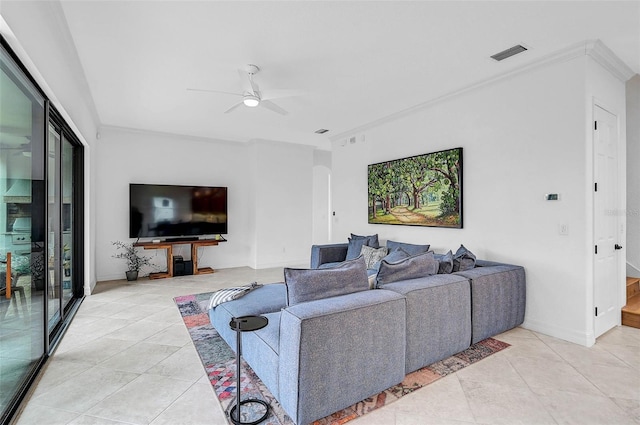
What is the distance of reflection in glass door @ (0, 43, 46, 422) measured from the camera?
1.98 meters

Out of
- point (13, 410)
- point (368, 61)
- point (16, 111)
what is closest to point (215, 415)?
point (13, 410)

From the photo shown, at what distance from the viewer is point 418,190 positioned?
445cm

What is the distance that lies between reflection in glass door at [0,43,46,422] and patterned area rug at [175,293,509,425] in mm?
1185

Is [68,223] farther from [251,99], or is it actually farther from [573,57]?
[573,57]

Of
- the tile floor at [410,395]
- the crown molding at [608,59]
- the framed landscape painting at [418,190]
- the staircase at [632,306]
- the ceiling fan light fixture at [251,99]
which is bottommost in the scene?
the tile floor at [410,395]

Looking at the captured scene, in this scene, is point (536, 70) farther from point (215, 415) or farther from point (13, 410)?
point (13, 410)

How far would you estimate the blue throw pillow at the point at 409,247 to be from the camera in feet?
13.5

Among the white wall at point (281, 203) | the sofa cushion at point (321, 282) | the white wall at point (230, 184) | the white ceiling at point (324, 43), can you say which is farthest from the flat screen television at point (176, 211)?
the sofa cushion at point (321, 282)

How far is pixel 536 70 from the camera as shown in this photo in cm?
326

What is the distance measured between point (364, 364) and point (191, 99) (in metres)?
3.83

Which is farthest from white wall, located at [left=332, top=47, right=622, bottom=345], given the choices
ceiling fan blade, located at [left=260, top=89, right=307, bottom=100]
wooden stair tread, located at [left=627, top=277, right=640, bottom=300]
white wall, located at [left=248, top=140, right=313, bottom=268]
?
white wall, located at [left=248, top=140, right=313, bottom=268]

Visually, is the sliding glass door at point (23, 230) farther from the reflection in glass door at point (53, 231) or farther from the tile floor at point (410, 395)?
the tile floor at point (410, 395)

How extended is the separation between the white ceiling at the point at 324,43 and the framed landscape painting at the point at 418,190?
2.78 ft

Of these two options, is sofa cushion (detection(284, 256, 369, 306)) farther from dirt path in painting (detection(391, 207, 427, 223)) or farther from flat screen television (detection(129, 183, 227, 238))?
flat screen television (detection(129, 183, 227, 238))
